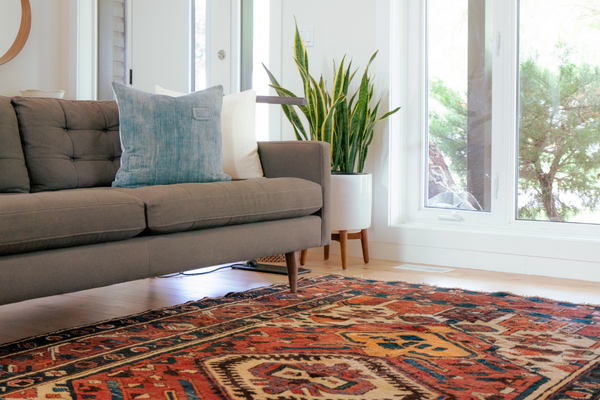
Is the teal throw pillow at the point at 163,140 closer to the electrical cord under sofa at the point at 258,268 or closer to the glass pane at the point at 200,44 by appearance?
the electrical cord under sofa at the point at 258,268

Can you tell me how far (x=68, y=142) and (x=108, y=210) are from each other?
0.71 meters

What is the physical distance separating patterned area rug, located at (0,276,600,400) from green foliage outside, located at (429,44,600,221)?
0.95 m

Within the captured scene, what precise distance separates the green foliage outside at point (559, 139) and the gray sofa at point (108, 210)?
1.24 metres

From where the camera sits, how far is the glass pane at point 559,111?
304cm

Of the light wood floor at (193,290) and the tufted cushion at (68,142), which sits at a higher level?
the tufted cushion at (68,142)

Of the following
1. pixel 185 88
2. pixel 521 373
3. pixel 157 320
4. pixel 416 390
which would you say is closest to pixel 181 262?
pixel 157 320

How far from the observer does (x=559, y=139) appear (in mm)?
3133

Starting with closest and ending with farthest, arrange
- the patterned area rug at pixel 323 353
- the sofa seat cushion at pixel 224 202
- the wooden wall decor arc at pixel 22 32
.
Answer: the patterned area rug at pixel 323 353 < the sofa seat cushion at pixel 224 202 < the wooden wall decor arc at pixel 22 32

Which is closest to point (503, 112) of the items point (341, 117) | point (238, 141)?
point (341, 117)

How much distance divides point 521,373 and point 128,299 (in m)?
1.54

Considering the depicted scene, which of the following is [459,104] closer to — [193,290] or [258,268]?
[258,268]

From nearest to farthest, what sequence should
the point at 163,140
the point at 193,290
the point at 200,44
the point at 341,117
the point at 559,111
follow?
the point at 163,140, the point at 193,290, the point at 559,111, the point at 341,117, the point at 200,44

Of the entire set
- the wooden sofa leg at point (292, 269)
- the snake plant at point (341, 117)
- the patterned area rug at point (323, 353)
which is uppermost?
the snake plant at point (341, 117)

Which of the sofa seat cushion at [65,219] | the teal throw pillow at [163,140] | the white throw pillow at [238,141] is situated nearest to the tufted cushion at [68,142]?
the teal throw pillow at [163,140]
